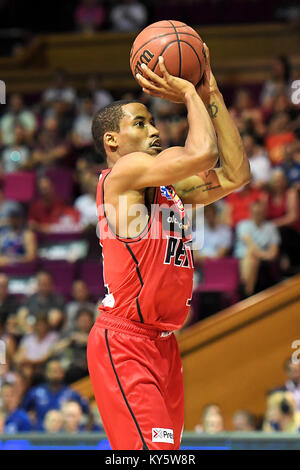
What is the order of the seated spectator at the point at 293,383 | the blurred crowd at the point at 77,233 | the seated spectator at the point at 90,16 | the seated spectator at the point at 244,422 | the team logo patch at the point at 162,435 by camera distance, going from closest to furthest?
the team logo patch at the point at 162,435
the seated spectator at the point at 244,422
the seated spectator at the point at 293,383
the blurred crowd at the point at 77,233
the seated spectator at the point at 90,16

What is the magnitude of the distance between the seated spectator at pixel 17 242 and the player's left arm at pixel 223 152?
17.9 ft

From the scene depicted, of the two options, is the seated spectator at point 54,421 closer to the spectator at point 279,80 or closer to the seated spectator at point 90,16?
the spectator at point 279,80

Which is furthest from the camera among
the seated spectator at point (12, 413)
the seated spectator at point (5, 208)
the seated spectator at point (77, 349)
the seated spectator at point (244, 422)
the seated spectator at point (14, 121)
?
the seated spectator at point (14, 121)

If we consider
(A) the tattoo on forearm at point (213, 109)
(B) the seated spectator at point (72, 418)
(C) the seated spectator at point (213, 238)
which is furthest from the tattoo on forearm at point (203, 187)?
(C) the seated spectator at point (213, 238)

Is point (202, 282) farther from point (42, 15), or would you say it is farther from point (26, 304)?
point (42, 15)

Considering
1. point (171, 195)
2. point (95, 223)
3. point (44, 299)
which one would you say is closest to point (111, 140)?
point (171, 195)

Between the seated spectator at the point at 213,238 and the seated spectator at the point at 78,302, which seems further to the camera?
the seated spectator at the point at 213,238

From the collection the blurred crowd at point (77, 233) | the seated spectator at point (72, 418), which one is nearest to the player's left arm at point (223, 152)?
the blurred crowd at point (77, 233)

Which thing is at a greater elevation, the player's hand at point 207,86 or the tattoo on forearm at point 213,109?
the player's hand at point 207,86

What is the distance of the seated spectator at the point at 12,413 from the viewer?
6.68m

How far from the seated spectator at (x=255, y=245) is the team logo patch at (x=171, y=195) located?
4.19m

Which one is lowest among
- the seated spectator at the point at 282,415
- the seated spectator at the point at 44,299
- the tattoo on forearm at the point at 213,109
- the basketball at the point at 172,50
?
the seated spectator at the point at 282,415

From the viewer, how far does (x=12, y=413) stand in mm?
6738

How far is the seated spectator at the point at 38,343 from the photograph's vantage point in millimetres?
7824
